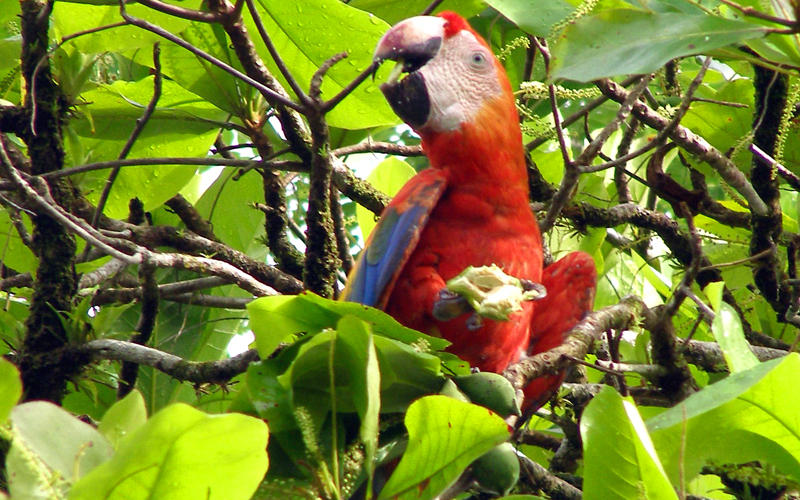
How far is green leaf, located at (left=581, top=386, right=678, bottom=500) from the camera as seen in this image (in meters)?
1.10

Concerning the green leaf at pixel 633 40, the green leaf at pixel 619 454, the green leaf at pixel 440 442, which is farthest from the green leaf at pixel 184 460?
the green leaf at pixel 633 40

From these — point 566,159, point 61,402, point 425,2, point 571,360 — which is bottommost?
point 61,402

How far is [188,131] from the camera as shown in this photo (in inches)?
99.3

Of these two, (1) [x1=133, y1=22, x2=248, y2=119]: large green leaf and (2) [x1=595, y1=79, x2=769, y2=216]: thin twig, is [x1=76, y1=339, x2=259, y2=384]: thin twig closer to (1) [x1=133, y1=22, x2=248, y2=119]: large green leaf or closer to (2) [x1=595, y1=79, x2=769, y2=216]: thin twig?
(1) [x1=133, y1=22, x2=248, y2=119]: large green leaf

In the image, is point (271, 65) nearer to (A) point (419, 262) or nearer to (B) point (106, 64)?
(B) point (106, 64)

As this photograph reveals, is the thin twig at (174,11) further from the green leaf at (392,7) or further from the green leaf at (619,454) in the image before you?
the green leaf at (619,454)

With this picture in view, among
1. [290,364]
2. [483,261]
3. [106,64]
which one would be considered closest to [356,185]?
[483,261]

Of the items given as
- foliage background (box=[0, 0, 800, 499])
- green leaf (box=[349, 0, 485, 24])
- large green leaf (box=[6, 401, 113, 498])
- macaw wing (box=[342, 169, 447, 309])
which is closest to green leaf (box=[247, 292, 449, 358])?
foliage background (box=[0, 0, 800, 499])

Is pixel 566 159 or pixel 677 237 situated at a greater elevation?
pixel 566 159

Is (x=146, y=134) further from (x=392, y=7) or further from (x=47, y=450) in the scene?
(x=47, y=450)

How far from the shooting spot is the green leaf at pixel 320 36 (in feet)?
7.16

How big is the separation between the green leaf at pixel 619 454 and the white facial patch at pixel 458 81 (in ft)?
4.14

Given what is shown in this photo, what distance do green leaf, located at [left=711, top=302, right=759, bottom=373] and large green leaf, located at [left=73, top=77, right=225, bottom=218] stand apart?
1709 mm

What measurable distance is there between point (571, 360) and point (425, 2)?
138cm
